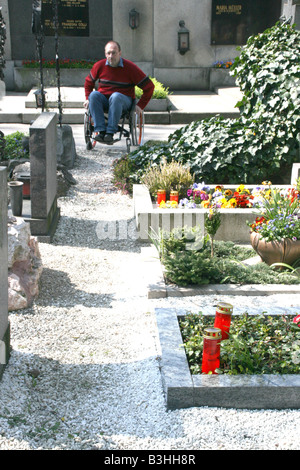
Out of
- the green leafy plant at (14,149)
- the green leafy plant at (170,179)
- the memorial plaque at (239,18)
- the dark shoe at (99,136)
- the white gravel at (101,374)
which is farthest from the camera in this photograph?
the memorial plaque at (239,18)

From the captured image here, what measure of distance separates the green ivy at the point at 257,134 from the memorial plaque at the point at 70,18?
31.0 feet

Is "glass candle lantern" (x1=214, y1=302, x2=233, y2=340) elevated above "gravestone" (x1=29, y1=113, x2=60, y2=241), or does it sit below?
below

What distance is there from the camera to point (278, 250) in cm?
515

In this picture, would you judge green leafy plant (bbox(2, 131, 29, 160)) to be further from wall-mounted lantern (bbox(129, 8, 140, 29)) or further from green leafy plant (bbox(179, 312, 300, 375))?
wall-mounted lantern (bbox(129, 8, 140, 29))

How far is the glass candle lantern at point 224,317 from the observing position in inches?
141

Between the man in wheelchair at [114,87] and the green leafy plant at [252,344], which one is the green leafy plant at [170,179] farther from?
the green leafy plant at [252,344]

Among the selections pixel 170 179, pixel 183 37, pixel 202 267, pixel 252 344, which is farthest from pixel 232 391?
pixel 183 37

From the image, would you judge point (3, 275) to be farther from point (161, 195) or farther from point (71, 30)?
point (71, 30)

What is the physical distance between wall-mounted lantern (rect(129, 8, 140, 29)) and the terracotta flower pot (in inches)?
429

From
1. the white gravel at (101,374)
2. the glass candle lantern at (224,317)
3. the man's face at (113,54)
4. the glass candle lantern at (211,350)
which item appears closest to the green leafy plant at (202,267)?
the white gravel at (101,374)

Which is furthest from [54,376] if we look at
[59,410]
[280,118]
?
[280,118]

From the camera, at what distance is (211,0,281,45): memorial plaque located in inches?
599

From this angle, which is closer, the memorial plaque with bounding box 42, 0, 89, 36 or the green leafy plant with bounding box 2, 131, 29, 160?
the green leafy plant with bounding box 2, 131, 29, 160

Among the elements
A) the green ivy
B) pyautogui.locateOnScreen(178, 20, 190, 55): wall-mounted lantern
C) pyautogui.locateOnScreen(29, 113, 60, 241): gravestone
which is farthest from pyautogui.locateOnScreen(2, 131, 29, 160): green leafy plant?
pyautogui.locateOnScreen(178, 20, 190, 55): wall-mounted lantern
